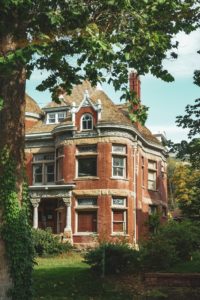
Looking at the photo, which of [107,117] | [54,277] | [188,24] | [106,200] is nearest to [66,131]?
[107,117]

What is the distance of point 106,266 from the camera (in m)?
19.2

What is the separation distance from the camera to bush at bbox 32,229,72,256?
102ft

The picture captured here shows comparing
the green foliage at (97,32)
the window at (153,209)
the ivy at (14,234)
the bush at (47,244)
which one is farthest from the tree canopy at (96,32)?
the window at (153,209)

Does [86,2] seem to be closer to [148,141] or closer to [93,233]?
[93,233]

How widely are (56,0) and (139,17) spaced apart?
2008mm

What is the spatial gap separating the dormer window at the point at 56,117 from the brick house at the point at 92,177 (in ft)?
4.89

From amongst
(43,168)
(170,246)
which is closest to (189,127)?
(170,246)

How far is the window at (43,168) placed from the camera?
1581 inches

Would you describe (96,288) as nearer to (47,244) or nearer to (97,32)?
(97,32)

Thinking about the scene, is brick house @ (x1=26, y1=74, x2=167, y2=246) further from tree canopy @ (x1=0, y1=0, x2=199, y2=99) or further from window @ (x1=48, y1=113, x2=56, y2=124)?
tree canopy @ (x1=0, y1=0, x2=199, y2=99)

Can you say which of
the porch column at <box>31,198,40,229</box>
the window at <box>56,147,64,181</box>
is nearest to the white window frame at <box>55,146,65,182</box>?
the window at <box>56,147,64,181</box>

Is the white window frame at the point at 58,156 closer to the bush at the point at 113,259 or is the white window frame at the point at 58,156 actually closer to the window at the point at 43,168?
the window at the point at 43,168

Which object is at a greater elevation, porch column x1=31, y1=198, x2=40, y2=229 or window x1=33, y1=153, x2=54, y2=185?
window x1=33, y1=153, x2=54, y2=185

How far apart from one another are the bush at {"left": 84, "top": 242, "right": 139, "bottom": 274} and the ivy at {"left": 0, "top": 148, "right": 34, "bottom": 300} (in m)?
6.01
